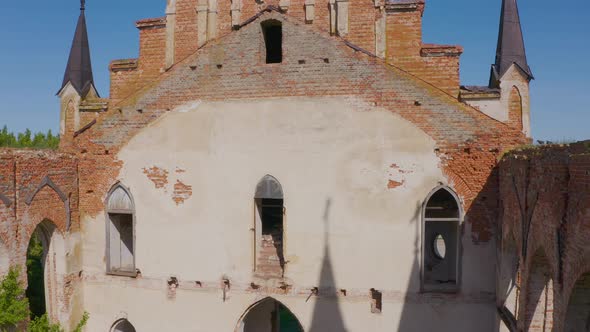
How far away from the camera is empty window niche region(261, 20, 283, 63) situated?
1055 cm

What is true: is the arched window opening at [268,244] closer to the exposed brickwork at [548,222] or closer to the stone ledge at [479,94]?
the stone ledge at [479,94]

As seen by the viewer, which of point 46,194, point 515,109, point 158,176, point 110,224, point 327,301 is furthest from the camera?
point 110,224

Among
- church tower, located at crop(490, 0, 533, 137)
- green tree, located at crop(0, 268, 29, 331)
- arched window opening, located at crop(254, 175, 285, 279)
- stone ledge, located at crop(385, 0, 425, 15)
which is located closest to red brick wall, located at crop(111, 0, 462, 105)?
stone ledge, located at crop(385, 0, 425, 15)

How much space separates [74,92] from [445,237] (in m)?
10.7

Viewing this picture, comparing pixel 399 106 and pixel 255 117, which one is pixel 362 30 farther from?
pixel 255 117

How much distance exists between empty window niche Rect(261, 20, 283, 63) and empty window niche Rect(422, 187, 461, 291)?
477 cm

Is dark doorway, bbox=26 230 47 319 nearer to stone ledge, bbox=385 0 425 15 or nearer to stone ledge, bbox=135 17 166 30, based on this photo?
stone ledge, bbox=135 17 166 30

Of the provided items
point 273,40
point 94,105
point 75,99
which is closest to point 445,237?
point 273,40

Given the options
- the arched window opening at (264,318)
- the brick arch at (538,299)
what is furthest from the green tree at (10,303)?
the brick arch at (538,299)

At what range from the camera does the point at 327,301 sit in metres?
9.94

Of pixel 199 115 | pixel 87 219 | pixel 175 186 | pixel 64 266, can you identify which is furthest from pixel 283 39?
pixel 64 266

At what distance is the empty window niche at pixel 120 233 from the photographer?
11.1 m

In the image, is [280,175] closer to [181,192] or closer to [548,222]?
[181,192]

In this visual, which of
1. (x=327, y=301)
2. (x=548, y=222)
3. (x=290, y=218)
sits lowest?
(x=327, y=301)
